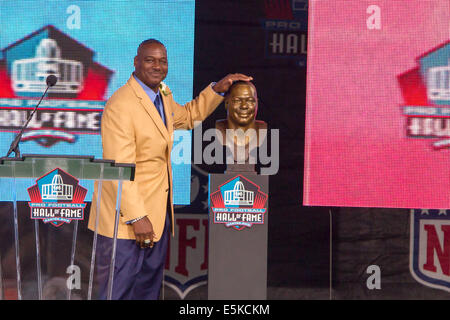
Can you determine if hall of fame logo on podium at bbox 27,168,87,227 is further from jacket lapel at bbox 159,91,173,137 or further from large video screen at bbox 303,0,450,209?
large video screen at bbox 303,0,450,209

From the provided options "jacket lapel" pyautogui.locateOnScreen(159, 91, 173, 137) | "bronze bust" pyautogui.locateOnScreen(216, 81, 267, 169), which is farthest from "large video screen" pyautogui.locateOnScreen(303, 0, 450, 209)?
"jacket lapel" pyautogui.locateOnScreen(159, 91, 173, 137)

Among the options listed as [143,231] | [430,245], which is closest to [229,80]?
[143,231]

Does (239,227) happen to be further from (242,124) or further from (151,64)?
(151,64)

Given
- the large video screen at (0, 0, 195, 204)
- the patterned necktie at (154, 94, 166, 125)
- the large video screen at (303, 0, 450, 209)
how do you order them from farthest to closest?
1. the large video screen at (303, 0, 450, 209)
2. the large video screen at (0, 0, 195, 204)
3. the patterned necktie at (154, 94, 166, 125)

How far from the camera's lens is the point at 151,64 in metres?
2.97

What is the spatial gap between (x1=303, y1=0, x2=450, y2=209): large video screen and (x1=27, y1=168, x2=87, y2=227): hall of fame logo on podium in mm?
2049

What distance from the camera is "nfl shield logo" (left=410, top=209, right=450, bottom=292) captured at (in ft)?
12.7

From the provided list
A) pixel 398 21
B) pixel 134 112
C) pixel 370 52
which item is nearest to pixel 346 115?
pixel 370 52

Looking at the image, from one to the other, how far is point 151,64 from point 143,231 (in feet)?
3.02

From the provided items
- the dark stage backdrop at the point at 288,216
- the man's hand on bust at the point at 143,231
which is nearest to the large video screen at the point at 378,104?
the dark stage backdrop at the point at 288,216

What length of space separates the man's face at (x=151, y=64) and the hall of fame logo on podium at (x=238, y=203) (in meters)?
0.74

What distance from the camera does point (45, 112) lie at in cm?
372

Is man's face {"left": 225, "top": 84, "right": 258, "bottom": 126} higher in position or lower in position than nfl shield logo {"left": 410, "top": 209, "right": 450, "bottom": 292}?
higher
